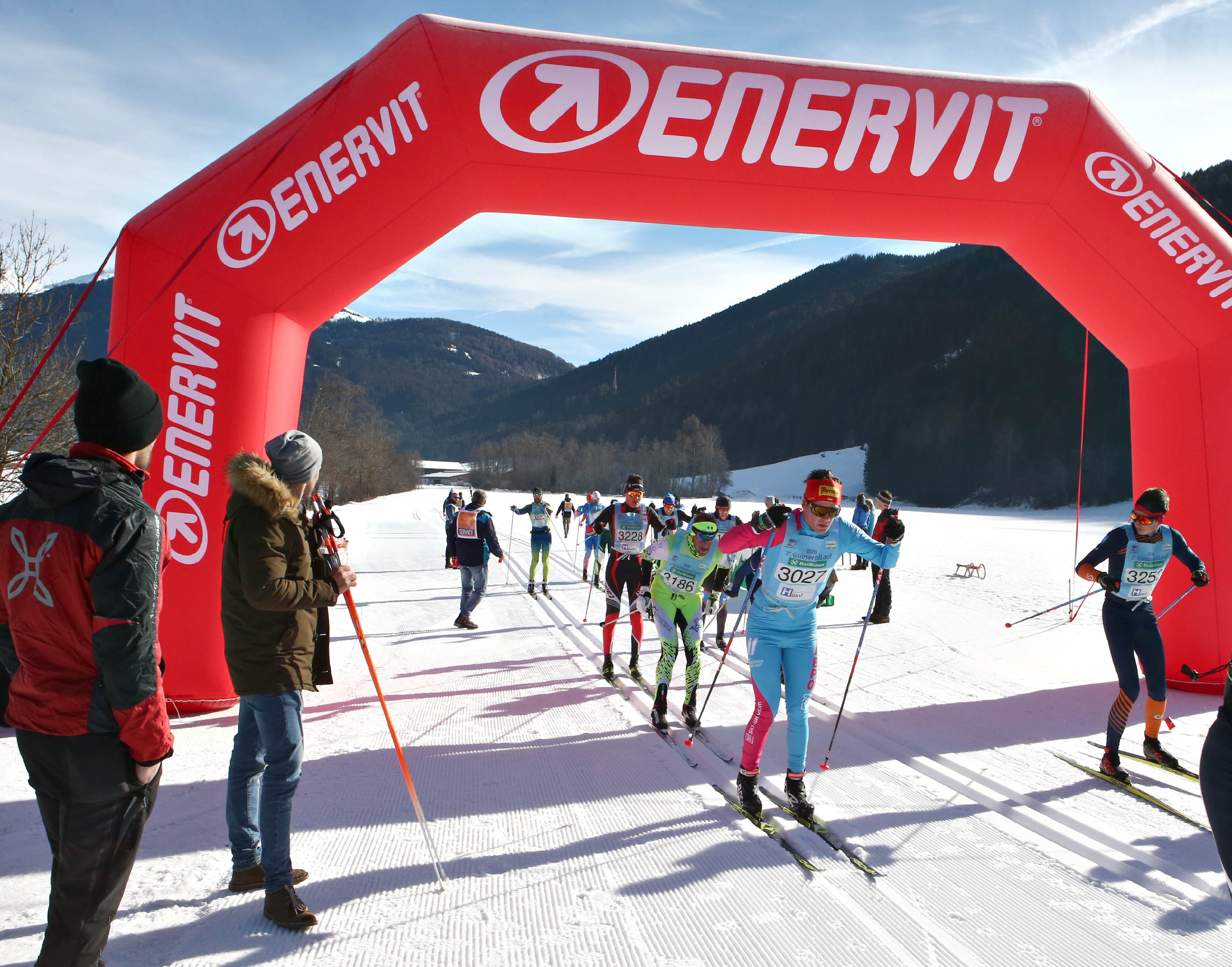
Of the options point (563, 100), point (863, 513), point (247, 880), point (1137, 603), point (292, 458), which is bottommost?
point (247, 880)

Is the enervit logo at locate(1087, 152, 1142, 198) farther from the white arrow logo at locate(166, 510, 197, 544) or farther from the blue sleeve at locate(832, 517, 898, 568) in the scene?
the white arrow logo at locate(166, 510, 197, 544)

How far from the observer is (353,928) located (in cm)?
293

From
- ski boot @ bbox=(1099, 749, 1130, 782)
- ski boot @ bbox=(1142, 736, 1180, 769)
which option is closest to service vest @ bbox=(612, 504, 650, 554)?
ski boot @ bbox=(1099, 749, 1130, 782)

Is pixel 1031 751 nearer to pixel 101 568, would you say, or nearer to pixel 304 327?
pixel 101 568

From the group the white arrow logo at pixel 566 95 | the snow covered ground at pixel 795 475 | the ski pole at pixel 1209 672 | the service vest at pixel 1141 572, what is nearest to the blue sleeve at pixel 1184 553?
the service vest at pixel 1141 572

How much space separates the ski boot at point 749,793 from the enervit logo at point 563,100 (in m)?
4.48

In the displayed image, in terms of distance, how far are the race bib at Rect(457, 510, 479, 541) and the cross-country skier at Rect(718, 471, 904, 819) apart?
5.56 meters

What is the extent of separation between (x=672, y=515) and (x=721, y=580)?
337 cm

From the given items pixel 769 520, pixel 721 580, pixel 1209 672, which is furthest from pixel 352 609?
pixel 1209 672

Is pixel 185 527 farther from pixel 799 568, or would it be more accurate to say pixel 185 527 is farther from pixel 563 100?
pixel 799 568

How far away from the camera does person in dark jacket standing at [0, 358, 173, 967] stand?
1966 mm

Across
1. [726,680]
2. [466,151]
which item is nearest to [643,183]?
[466,151]

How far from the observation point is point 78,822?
6.61 feet

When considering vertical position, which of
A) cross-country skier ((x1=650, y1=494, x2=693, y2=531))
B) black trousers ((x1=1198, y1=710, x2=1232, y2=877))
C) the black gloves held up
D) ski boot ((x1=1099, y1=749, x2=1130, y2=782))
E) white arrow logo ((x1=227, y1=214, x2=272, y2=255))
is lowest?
ski boot ((x1=1099, y1=749, x2=1130, y2=782))
